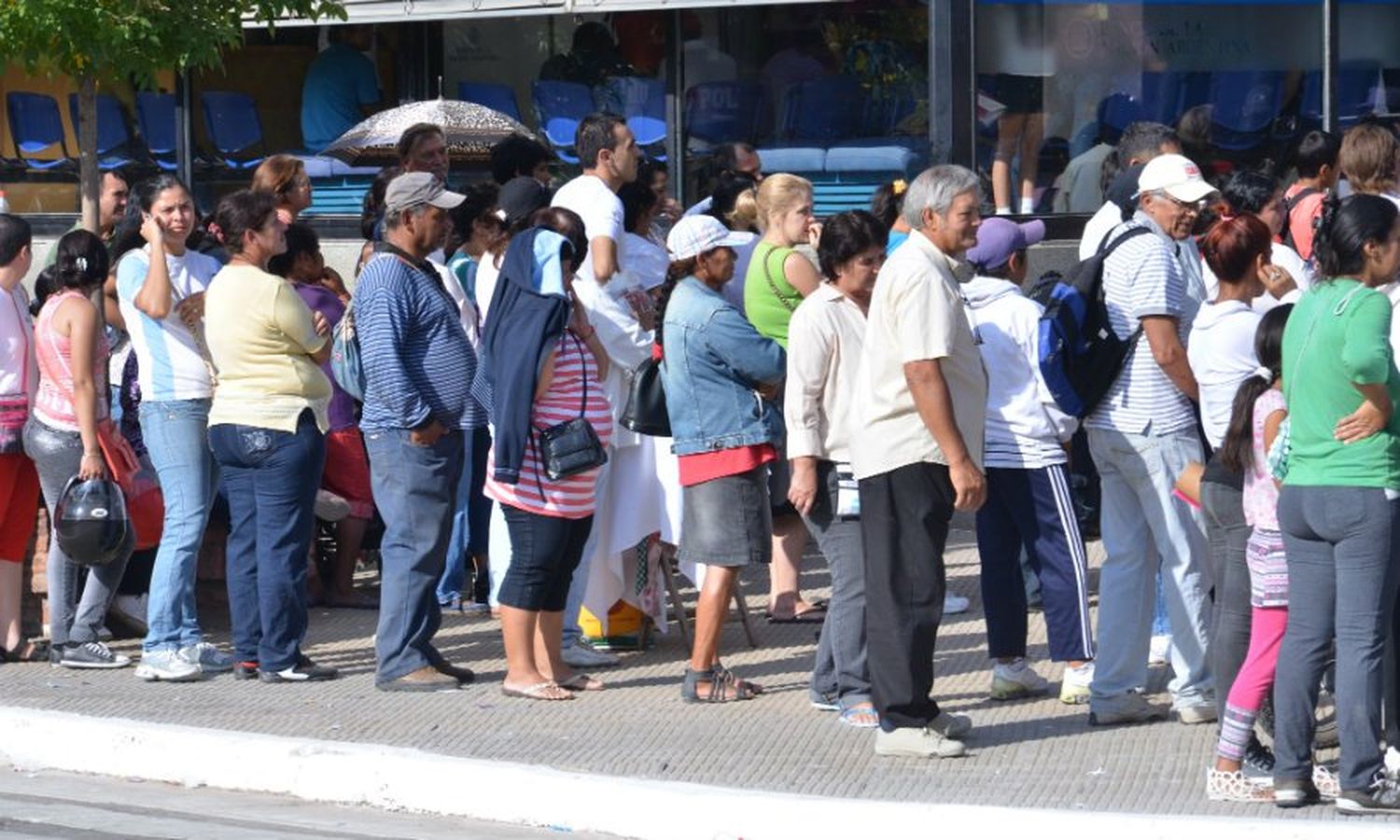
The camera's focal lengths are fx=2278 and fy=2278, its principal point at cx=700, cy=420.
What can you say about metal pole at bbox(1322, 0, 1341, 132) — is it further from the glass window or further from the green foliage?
the green foliage

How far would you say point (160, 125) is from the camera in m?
18.4

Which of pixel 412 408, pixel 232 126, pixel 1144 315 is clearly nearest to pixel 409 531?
pixel 412 408

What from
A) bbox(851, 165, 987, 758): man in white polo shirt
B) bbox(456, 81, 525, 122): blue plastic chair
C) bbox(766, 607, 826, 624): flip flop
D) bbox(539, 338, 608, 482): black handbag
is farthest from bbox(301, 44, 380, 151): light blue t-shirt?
bbox(851, 165, 987, 758): man in white polo shirt

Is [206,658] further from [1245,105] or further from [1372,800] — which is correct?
[1245,105]

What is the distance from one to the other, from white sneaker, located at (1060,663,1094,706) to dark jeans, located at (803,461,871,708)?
796mm

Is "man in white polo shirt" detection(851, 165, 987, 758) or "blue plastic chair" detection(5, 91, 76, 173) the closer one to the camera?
"man in white polo shirt" detection(851, 165, 987, 758)

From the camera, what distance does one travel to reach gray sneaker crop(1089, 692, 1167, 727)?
8.06m

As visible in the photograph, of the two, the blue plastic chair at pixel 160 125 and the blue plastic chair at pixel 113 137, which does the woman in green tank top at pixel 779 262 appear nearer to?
the blue plastic chair at pixel 160 125

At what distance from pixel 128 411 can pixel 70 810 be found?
2992 millimetres

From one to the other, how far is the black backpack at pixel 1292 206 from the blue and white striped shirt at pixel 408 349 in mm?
4128

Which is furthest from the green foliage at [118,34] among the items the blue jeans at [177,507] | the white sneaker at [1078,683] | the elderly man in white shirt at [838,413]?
the white sneaker at [1078,683]

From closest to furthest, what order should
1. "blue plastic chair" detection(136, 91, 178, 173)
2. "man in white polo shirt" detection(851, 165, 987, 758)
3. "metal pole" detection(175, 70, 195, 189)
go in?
"man in white polo shirt" detection(851, 165, 987, 758), "metal pole" detection(175, 70, 195, 189), "blue plastic chair" detection(136, 91, 178, 173)

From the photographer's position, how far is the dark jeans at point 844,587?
8.20 metres

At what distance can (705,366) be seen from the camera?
8547 millimetres
